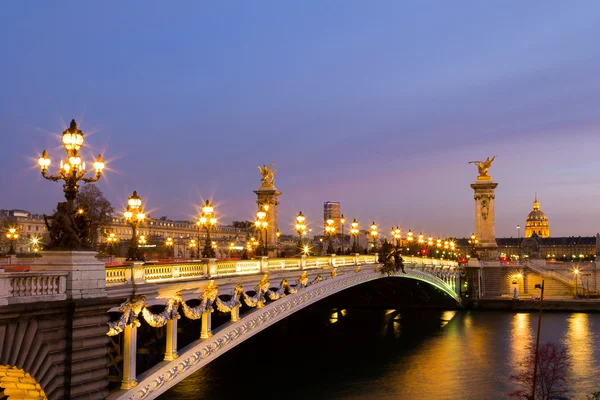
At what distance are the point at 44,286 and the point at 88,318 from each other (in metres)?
1.40

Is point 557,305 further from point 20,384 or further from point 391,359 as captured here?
point 20,384

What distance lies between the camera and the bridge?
13383mm

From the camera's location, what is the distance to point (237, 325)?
79.4ft

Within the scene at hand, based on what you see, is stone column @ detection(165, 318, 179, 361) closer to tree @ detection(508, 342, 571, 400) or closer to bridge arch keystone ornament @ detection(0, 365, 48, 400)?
bridge arch keystone ornament @ detection(0, 365, 48, 400)

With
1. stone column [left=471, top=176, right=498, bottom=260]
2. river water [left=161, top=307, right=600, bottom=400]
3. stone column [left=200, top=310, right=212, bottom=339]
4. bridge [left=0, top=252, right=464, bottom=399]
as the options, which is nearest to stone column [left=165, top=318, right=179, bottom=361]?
bridge [left=0, top=252, right=464, bottom=399]

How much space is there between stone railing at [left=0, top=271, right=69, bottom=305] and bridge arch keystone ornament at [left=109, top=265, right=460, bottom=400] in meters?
3.78

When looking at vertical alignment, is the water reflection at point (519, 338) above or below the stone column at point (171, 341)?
below

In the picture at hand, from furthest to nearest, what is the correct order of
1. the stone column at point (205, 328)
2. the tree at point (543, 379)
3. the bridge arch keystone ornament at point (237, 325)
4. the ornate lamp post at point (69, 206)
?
1. the tree at point (543, 379)
2. the stone column at point (205, 328)
3. the bridge arch keystone ornament at point (237, 325)
4. the ornate lamp post at point (69, 206)

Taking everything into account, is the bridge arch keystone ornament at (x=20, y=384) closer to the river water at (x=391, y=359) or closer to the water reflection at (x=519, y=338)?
the river water at (x=391, y=359)

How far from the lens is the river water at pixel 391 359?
35.3 m

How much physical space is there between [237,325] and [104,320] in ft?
30.6

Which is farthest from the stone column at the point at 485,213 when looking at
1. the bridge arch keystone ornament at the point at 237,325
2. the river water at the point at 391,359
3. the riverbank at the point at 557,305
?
the bridge arch keystone ornament at the point at 237,325

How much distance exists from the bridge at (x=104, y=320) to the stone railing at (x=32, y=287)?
0.02 meters

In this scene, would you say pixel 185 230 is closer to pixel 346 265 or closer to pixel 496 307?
pixel 496 307
